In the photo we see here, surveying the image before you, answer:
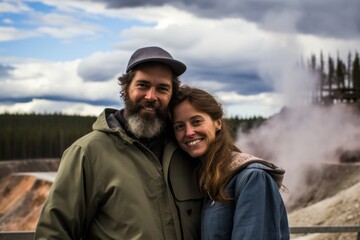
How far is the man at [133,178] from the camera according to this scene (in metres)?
3.54

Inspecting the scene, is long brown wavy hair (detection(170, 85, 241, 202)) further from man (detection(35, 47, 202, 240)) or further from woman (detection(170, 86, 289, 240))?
man (detection(35, 47, 202, 240))

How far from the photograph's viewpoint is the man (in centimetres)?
354

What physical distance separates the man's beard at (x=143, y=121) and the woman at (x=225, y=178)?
3.9 inches

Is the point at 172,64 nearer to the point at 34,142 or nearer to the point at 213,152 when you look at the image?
the point at 213,152

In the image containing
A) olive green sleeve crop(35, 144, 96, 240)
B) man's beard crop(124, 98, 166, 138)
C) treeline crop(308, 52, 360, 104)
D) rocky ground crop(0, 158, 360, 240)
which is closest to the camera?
olive green sleeve crop(35, 144, 96, 240)

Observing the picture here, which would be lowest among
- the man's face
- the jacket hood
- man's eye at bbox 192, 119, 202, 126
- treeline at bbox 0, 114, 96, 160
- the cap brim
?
treeline at bbox 0, 114, 96, 160

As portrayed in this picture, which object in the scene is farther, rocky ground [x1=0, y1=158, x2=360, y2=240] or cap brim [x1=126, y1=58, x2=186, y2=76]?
rocky ground [x1=0, y1=158, x2=360, y2=240]

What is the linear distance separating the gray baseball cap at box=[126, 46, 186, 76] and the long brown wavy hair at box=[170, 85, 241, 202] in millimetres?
145

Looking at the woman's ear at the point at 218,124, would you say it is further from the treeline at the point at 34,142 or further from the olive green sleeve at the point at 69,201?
the treeline at the point at 34,142

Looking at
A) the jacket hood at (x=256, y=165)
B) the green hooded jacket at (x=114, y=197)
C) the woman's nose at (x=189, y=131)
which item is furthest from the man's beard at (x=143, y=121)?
the jacket hood at (x=256, y=165)

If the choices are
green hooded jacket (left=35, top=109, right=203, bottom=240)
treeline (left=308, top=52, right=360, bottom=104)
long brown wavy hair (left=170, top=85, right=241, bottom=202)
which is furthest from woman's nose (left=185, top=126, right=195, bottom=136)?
treeline (left=308, top=52, right=360, bottom=104)

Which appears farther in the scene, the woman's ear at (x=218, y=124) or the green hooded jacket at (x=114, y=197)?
the woman's ear at (x=218, y=124)

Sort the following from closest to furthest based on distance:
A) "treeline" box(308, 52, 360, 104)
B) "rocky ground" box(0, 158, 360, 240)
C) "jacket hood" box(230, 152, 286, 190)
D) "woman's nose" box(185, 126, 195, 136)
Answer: "jacket hood" box(230, 152, 286, 190)
"woman's nose" box(185, 126, 195, 136)
"rocky ground" box(0, 158, 360, 240)
"treeline" box(308, 52, 360, 104)

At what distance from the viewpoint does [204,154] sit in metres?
3.77
